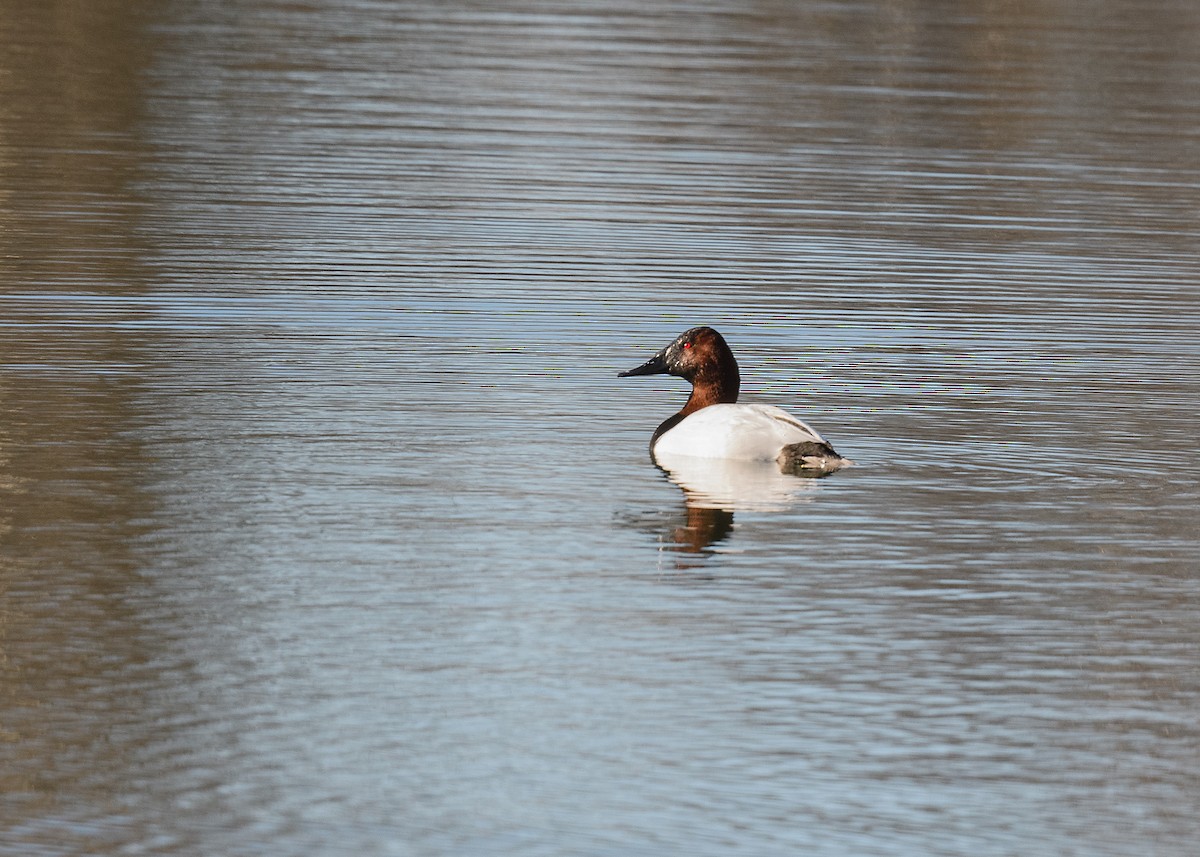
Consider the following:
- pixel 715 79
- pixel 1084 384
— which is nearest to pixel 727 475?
pixel 1084 384

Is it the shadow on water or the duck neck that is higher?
the duck neck

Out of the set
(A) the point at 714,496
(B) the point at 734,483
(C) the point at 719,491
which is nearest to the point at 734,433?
(B) the point at 734,483

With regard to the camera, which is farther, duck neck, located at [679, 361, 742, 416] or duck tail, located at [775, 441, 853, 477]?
duck neck, located at [679, 361, 742, 416]

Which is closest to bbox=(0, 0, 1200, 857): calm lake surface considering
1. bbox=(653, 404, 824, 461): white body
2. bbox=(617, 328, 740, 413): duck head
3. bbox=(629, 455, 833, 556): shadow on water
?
bbox=(629, 455, 833, 556): shadow on water

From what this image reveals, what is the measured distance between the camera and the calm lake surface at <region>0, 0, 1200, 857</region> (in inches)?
315

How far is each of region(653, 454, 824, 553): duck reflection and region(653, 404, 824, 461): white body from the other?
0.05 metres

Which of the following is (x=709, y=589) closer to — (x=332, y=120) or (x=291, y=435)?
(x=291, y=435)

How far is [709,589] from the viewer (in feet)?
35.1

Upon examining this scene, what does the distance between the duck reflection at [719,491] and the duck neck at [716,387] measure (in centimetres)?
101

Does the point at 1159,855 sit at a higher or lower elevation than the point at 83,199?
lower

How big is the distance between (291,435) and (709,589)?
3.89 meters

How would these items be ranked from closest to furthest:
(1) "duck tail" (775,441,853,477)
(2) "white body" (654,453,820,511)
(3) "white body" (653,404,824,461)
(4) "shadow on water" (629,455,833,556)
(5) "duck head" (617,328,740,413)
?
(4) "shadow on water" (629,455,833,556) → (2) "white body" (654,453,820,511) → (1) "duck tail" (775,441,853,477) → (3) "white body" (653,404,824,461) → (5) "duck head" (617,328,740,413)

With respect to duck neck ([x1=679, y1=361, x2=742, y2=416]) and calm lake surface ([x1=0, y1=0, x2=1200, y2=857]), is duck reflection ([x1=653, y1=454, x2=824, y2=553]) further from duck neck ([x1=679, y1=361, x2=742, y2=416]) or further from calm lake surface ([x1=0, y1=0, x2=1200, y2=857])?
duck neck ([x1=679, y1=361, x2=742, y2=416])

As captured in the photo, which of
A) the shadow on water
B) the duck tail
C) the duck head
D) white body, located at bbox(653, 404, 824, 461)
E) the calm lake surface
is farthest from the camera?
the duck head
